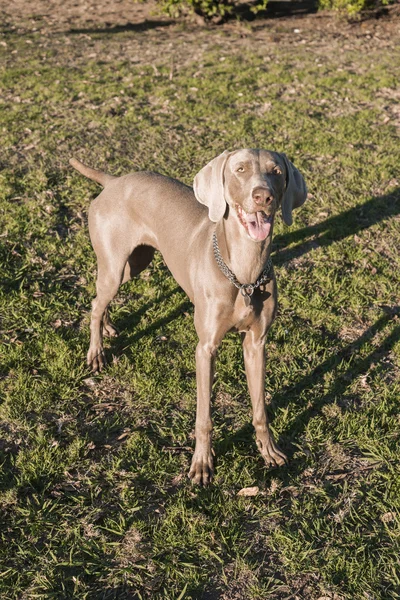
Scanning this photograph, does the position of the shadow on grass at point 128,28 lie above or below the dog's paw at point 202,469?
above

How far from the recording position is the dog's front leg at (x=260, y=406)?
10.8ft

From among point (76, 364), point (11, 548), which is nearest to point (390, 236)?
point (76, 364)

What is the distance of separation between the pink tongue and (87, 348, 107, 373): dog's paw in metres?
1.65

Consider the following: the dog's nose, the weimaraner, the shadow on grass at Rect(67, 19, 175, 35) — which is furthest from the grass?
the shadow on grass at Rect(67, 19, 175, 35)

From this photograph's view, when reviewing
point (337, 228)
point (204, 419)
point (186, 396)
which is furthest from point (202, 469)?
point (337, 228)

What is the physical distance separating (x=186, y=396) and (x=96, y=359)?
0.71 meters

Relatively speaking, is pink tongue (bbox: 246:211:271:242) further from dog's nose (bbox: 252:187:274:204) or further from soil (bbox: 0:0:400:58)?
soil (bbox: 0:0:400:58)

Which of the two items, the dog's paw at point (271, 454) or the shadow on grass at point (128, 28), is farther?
the shadow on grass at point (128, 28)

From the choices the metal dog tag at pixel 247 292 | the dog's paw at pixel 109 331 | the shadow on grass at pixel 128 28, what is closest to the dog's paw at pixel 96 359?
the dog's paw at pixel 109 331

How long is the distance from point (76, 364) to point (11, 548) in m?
1.43

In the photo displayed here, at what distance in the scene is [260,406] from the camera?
3.29 m

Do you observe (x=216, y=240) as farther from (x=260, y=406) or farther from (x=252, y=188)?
(x=260, y=406)

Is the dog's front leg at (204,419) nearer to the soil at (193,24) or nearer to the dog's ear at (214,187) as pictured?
the dog's ear at (214,187)

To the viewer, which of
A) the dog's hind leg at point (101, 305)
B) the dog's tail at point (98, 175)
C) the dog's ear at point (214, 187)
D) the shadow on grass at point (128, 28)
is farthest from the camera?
the shadow on grass at point (128, 28)
